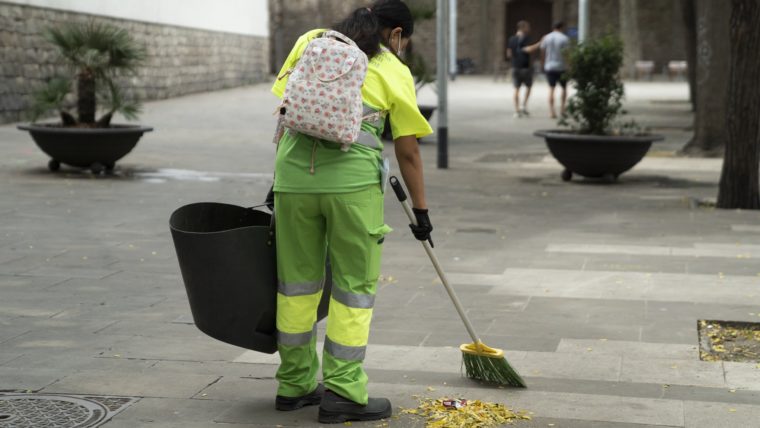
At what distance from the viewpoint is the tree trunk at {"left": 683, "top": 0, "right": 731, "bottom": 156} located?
15.9 m

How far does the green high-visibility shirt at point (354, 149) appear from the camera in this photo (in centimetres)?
452

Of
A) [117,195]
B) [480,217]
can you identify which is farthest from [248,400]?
[117,195]

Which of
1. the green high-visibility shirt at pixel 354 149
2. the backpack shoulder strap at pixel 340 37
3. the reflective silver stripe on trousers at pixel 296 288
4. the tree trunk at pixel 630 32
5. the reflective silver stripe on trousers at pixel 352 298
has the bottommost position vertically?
the tree trunk at pixel 630 32

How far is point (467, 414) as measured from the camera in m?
4.63

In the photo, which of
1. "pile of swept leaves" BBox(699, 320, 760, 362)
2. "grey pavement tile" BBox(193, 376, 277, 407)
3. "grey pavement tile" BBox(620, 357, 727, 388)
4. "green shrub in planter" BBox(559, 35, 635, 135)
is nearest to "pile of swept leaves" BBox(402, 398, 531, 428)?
"grey pavement tile" BBox(193, 376, 277, 407)

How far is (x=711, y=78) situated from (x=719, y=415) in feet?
39.2

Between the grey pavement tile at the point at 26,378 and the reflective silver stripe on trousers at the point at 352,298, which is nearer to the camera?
the reflective silver stripe on trousers at the point at 352,298

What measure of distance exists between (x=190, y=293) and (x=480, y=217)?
6182mm

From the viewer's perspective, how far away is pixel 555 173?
14.3 m

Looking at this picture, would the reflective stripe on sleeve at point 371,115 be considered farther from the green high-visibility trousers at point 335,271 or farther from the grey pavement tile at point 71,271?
the grey pavement tile at point 71,271

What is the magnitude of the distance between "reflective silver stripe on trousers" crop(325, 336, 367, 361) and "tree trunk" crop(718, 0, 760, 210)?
288 inches

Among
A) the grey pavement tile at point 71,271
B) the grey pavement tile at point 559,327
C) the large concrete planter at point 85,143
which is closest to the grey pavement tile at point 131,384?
the grey pavement tile at point 559,327

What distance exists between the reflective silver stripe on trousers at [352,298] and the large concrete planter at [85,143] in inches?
341

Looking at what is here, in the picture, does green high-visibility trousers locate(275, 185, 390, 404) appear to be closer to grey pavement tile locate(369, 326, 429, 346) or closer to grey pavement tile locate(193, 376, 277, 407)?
grey pavement tile locate(193, 376, 277, 407)
